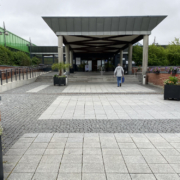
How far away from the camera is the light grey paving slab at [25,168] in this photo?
283 cm

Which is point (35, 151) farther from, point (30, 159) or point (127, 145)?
point (127, 145)

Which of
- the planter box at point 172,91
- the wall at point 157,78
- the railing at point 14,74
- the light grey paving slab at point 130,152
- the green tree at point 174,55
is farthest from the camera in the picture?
the green tree at point 174,55

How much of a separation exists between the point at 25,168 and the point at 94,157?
1161 millimetres

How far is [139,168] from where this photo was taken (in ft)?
9.56

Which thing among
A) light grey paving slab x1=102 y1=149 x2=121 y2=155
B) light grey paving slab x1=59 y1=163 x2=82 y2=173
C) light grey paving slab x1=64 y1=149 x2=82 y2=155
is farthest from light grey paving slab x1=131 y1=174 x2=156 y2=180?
light grey paving slab x1=64 y1=149 x2=82 y2=155

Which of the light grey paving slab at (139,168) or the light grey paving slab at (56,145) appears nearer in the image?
the light grey paving slab at (139,168)

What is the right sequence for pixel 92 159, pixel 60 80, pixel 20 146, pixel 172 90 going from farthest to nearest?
pixel 60 80, pixel 172 90, pixel 20 146, pixel 92 159

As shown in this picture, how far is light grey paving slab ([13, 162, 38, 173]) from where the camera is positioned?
111 inches

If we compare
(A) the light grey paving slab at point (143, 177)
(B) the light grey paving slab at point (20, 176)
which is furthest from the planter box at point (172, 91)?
(B) the light grey paving slab at point (20, 176)

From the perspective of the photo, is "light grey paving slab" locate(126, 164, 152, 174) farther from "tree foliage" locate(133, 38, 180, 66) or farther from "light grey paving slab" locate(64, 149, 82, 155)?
"tree foliage" locate(133, 38, 180, 66)

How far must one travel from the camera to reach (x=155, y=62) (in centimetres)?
3064

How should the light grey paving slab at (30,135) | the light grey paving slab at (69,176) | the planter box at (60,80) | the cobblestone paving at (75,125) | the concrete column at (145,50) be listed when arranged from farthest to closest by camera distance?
1. the concrete column at (145,50)
2. the planter box at (60,80)
3. the cobblestone paving at (75,125)
4. the light grey paving slab at (30,135)
5. the light grey paving slab at (69,176)

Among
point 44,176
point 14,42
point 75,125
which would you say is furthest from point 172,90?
point 14,42

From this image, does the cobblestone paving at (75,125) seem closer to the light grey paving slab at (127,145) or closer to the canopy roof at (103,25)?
the light grey paving slab at (127,145)
